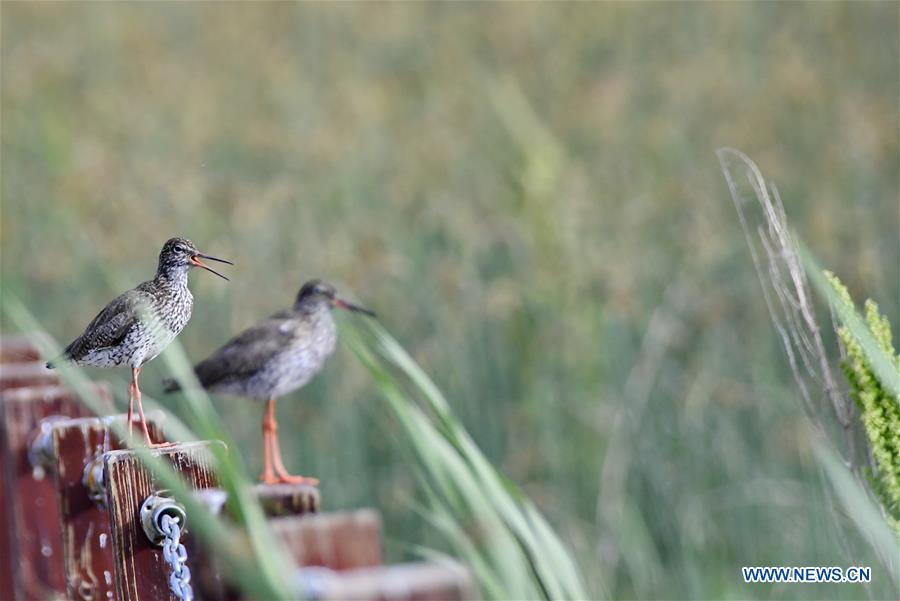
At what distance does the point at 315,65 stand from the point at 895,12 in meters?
4.12

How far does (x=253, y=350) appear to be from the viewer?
3076 mm

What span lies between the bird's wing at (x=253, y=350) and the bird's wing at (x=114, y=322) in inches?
54.4

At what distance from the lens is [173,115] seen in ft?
26.7

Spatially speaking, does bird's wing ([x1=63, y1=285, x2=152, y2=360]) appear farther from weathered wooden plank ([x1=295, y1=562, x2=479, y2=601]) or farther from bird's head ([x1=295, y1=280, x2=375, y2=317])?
bird's head ([x1=295, y1=280, x2=375, y2=317])

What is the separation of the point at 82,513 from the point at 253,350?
0.71m

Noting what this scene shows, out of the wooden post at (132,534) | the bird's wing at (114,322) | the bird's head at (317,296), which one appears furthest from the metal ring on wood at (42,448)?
the bird's wing at (114,322)

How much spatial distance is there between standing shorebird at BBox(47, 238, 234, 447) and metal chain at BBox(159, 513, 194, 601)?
316mm

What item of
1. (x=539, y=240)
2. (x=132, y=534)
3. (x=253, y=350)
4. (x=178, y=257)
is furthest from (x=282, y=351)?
(x=539, y=240)

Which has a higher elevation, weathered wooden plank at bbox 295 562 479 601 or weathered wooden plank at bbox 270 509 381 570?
weathered wooden plank at bbox 270 509 381 570

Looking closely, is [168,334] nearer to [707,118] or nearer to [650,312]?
[650,312]

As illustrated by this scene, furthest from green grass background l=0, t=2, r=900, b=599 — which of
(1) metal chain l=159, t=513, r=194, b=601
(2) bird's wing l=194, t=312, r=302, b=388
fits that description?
(2) bird's wing l=194, t=312, r=302, b=388

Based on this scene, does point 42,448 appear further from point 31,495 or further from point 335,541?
point 335,541

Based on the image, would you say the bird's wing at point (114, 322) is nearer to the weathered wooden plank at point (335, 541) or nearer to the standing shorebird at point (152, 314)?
the standing shorebird at point (152, 314)

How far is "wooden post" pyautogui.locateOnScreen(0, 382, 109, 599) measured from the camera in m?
2.99
